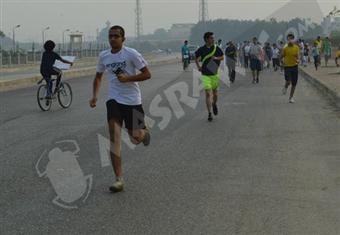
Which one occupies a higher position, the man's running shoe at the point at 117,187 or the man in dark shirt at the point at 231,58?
the man in dark shirt at the point at 231,58

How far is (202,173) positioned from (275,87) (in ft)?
47.9

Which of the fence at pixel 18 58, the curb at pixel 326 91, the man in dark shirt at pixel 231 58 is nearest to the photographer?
the curb at pixel 326 91

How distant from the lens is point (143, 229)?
523cm

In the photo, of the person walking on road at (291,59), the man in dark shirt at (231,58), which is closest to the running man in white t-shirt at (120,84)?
the person walking on road at (291,59)

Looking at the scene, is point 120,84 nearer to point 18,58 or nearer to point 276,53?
point 276,53

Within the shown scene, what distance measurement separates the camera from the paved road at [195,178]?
213 inches

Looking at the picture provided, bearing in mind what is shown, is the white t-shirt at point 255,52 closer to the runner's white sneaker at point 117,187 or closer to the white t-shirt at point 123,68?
the white t-shirt at point 123,68

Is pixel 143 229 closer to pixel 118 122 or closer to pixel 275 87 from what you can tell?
pixel 118 122

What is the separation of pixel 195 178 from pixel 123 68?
155cm

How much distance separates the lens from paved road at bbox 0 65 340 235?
5.41 metres

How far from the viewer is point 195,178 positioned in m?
7.16

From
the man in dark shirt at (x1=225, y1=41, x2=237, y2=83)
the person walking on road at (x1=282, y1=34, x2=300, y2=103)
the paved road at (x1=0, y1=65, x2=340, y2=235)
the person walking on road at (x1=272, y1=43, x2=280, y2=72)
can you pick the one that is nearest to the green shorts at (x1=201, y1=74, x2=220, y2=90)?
the paved road at (x1=0, y1=65, x2=340, y2=235)

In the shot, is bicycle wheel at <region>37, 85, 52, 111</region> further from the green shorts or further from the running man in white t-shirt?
the running man in white t-shirt

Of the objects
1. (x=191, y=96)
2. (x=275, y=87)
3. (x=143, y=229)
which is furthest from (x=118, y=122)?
(x=275, y=87)
